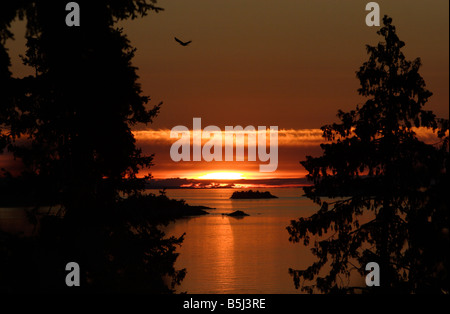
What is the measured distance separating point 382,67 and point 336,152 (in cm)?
388

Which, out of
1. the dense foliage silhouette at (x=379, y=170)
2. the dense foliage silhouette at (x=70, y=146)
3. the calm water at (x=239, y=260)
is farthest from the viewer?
the calm water at (x=239, y=260)

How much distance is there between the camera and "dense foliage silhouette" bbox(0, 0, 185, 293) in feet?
44.3

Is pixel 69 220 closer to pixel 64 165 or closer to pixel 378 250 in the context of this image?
pixel 64 165

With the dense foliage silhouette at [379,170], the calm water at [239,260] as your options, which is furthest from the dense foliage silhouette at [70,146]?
the calm water at [239,260]

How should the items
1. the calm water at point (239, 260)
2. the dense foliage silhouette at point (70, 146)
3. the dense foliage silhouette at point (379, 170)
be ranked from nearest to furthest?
1. the dense foliage silhouette at point (70, 146)
2. the dense foliage silhouette at point (379, 170)
3. the calm water at point (239, 260)

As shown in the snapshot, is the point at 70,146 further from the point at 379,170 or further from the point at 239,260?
the point at 239,260

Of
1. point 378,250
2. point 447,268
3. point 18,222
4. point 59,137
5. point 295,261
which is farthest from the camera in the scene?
point 295,261

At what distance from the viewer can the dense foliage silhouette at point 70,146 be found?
13.5 m

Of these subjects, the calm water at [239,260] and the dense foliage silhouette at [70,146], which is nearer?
the dense foliage silhouette at [70,146]

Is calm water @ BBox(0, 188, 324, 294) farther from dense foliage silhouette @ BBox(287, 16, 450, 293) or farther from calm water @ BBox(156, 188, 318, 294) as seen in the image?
dense foliage silhouette @ BBox(287, 16, 450, 293)

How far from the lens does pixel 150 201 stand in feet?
79.4

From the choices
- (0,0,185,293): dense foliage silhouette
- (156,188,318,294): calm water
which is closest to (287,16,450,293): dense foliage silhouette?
(0,0,185,293): dense foliage silhouette

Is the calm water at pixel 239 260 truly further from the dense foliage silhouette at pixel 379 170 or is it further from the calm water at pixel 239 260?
the dense foliage silhouette at pixel 379 170
